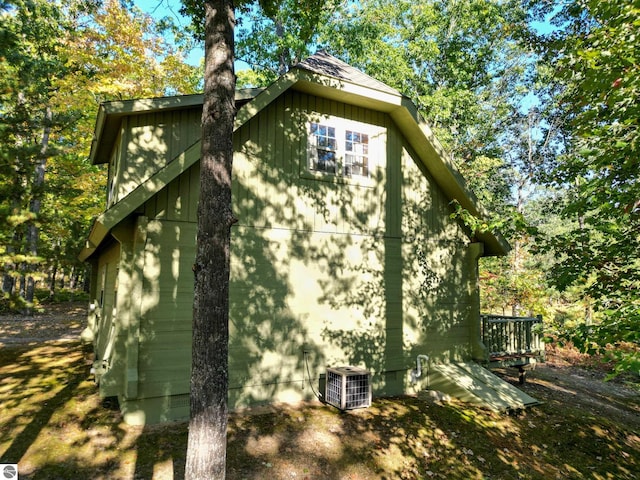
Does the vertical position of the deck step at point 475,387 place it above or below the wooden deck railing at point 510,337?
below

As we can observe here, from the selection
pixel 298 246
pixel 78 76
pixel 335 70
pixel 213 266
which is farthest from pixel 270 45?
pixel 213 266

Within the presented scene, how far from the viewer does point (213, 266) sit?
4316 mm

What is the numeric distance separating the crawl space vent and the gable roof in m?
5.02

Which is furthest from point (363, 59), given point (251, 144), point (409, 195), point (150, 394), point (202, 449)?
point (202, 449)

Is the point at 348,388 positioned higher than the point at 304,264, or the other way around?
the point at 304,264

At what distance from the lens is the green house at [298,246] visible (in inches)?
269

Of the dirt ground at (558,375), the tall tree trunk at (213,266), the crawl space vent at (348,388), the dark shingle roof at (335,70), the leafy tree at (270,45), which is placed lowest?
the dirt ground at (558,375)

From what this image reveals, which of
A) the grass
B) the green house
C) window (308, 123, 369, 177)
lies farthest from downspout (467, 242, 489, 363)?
window (308, 123, 369, 177)

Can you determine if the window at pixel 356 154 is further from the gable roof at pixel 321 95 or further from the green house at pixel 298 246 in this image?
the gable roof at pixel 321 95

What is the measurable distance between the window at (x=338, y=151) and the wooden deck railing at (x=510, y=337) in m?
5.62

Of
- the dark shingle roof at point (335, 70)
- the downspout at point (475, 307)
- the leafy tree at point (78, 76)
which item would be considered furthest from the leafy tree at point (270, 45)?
the downspout at point (475, 307)

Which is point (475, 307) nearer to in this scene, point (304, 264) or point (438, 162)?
point (438, 162)

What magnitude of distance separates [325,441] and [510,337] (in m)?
7.16

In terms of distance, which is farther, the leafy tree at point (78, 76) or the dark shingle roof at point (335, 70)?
the leafy tree at point (78, 76)
